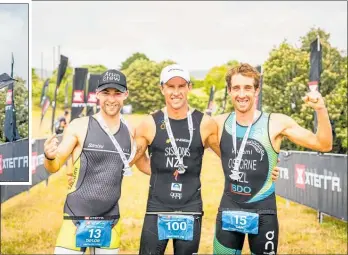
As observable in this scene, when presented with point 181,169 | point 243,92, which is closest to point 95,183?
point 181,169

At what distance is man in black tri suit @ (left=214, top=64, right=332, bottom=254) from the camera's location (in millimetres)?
5184

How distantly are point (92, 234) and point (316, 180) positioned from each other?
26.1ft

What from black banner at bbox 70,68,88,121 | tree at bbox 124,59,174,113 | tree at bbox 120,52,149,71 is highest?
tree at bbox 120,52,149,71

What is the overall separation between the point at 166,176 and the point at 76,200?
884 mm

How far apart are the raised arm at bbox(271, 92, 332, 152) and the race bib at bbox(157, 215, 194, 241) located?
130cm

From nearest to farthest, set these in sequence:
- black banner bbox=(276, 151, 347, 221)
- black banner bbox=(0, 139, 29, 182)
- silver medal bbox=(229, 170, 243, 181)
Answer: black banner bbox=(0, 139, 29, 182) < silver medal bbox=(229, 170, 243, 181) < black banner bbox=(276, 151, 347, 221)

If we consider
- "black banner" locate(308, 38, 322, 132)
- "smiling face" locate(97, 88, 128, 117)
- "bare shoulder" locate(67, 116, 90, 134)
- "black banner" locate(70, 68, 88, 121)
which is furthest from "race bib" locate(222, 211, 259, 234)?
"black banner" locate(70, 68, 88, 121)

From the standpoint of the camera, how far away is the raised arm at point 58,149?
15.0 ft

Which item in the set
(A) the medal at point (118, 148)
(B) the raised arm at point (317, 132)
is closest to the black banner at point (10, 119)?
(A) the medal at point (118, 148)

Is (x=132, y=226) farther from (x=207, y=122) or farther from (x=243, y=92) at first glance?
(x=243, y=92)

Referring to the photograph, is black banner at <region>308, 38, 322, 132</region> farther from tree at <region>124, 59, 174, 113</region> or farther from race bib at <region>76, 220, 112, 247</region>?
tree at <region>124, 59, 174, 113</region>

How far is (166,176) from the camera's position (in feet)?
16.9

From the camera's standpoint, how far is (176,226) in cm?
503

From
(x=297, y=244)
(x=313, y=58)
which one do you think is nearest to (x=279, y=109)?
(x=313, y=58)
